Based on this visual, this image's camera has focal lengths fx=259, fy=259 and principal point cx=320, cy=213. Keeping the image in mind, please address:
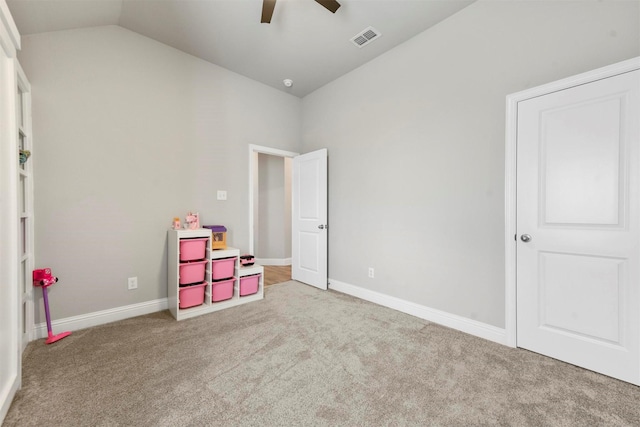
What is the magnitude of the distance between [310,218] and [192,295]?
180 cm

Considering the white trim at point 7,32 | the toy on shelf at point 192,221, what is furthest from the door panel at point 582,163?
the white trim at point 7,32

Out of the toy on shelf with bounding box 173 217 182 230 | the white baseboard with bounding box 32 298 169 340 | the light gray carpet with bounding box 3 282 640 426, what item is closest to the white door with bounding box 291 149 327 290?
the light gray carpet with bounding box 3 282 640 426

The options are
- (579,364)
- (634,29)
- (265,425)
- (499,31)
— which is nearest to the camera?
(265,425)

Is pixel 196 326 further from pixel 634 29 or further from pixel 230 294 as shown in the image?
pixel 634 29

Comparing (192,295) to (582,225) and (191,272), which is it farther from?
(582,225)

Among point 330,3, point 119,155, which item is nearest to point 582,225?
point 330,3

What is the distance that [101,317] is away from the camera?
2467 mm

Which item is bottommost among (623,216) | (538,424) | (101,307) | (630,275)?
(538,424)

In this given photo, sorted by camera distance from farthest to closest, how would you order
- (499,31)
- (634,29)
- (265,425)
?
(499,31), (634,29), (265,425)

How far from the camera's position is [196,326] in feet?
7.99

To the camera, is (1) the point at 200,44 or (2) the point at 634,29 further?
(1) the point at 200,44

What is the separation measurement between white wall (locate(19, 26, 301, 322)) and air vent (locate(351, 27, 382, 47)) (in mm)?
1672

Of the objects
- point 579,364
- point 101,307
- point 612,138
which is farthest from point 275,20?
point 579,364

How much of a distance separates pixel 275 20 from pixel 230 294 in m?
2.88
